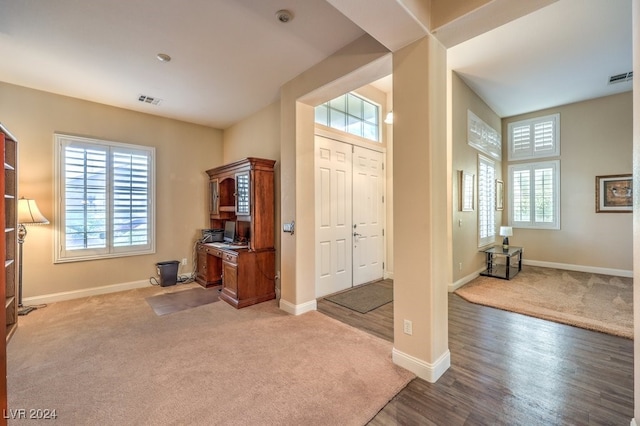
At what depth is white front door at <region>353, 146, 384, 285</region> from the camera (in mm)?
4543

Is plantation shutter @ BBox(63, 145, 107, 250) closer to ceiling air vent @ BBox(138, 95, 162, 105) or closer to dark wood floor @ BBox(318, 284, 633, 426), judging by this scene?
ceiling air vent @ BBox(138, 95, 162, 105)

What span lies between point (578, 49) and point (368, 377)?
491cm

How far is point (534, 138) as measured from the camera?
598 cm

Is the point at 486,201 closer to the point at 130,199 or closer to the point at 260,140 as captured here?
the point at 260,140

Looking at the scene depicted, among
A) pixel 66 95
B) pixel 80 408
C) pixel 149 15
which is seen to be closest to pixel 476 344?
pixel 80 408

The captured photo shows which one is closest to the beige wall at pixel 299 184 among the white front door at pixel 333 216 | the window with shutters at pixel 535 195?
the white front door at pixel 333 216

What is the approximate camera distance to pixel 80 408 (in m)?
1.83

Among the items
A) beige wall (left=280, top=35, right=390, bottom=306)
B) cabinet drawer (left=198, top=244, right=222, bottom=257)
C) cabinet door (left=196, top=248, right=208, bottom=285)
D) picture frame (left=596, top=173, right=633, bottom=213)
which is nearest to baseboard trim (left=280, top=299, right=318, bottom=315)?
beige wall (left=280, top=35, right=390, bottom=306)

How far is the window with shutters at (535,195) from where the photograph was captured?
5734mm

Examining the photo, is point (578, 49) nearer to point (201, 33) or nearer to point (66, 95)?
point (201, 33)

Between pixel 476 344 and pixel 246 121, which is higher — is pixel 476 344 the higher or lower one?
the lower one

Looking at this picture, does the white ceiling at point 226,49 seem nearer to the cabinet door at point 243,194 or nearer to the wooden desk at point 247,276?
the cabinet door at point 243,194

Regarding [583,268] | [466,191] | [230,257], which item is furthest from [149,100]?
[583,268]

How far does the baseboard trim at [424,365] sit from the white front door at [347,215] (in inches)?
74.0
